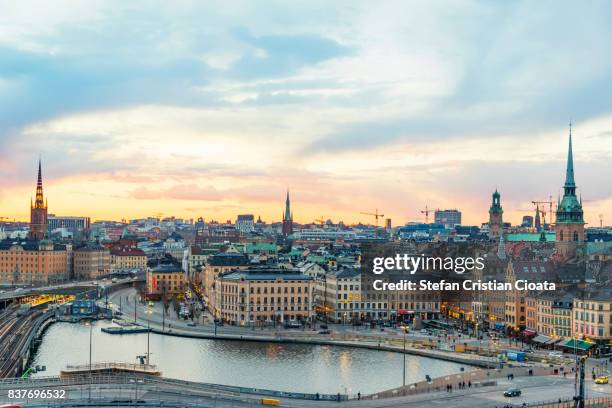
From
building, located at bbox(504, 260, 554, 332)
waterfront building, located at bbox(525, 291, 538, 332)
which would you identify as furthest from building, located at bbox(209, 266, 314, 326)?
waterfront building, located at bbox(525, 291, 538, 332)

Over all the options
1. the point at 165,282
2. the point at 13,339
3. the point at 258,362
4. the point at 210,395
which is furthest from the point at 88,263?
the point at 210,395

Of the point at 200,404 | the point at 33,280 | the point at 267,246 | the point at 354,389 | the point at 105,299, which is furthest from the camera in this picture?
the point at 267,246

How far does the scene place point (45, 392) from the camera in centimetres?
4688

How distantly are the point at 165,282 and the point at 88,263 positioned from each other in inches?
1630

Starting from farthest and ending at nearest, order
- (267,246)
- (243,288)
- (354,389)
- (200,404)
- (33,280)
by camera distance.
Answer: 1. (267,246)
2. (33,280)
3. (243,288)
4. (354,389)
5. (200,404)

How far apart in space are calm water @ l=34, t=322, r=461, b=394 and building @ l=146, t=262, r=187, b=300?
133ft

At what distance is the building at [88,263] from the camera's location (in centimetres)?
16700

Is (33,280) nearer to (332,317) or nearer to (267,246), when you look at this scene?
(267,246)

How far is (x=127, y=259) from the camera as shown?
18338 centimetres

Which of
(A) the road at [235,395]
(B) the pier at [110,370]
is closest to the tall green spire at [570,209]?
(A) the road at [235,395]

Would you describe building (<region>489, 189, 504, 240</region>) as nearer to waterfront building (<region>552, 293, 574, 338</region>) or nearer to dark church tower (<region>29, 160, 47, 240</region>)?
dark church tower (<region>29, 160, 47, 240</region>)

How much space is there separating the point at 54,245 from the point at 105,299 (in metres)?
46.8

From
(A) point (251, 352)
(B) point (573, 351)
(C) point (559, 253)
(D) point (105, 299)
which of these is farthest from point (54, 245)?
(B) point (573, 351)

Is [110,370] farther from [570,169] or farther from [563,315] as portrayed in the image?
[570,169]
